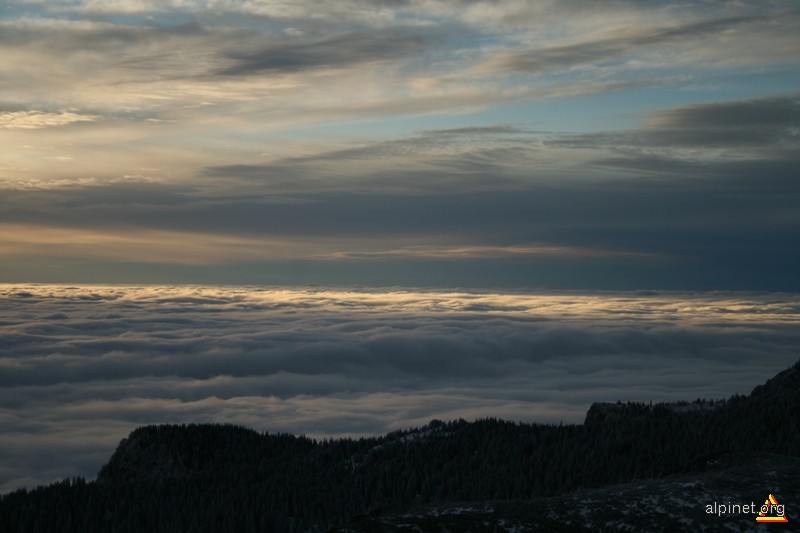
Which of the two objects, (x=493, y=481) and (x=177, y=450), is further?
(x=177, y=450)

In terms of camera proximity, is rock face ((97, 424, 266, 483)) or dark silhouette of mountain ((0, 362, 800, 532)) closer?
dark silhouette of mountain ((0, 362, 800, 532))

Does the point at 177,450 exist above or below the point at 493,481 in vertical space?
below

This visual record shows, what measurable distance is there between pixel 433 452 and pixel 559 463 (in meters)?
9.97

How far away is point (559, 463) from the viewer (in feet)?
106

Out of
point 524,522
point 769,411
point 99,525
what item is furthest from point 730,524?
point 99,525

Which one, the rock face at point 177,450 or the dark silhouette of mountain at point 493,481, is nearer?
the dark silhouette of mountain at point 493,481

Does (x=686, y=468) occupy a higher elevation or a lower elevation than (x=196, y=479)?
higher

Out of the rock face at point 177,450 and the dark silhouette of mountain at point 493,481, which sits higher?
the dark silhouette of mountain at point 493,481

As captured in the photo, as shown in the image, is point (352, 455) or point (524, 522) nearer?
point (524, 522)

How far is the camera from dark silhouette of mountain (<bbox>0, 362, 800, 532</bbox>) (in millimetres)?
16453

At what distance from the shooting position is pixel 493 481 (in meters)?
31.0

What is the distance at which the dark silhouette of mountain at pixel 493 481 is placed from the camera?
54.0 ft

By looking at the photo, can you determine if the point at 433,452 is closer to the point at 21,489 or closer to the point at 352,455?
the point at 352,455

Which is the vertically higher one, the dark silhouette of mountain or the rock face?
the dark silhouette of mountain
